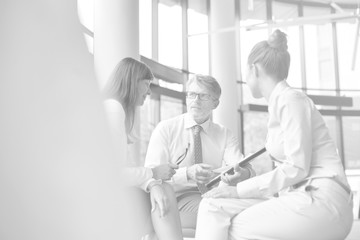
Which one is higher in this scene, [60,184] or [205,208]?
[60,184]

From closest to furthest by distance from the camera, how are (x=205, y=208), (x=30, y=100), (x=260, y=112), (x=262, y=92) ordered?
(x=30, y=100)
(x=205, y=208)
(x=262, y=92)
(x=260, y=112)

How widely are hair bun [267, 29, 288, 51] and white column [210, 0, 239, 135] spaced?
632cm

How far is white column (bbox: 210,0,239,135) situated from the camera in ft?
26.4

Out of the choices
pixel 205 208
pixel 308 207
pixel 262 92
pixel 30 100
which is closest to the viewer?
pixel 30 100

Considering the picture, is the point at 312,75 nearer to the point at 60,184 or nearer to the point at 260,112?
the point at 260,112

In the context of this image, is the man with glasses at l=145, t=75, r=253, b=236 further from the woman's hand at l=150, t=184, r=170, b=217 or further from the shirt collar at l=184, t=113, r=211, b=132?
the woman's hand at l=150, t=184, r=170, b=217

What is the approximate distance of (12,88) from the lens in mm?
255

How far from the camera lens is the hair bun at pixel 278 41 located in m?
1.61

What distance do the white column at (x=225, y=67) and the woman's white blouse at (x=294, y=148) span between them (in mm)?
6389

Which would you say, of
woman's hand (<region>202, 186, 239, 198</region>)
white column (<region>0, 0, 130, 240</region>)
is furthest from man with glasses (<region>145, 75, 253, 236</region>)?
white column (<region>0, 0, 130, 240</region>)

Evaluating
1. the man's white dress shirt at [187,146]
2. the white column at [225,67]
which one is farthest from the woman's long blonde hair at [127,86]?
the white column at [225,67]

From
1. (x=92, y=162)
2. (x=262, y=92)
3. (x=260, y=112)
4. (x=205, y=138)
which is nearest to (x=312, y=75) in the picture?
(x=260, y=112)

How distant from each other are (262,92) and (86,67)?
151 centimetres

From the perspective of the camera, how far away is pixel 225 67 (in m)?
8.09
